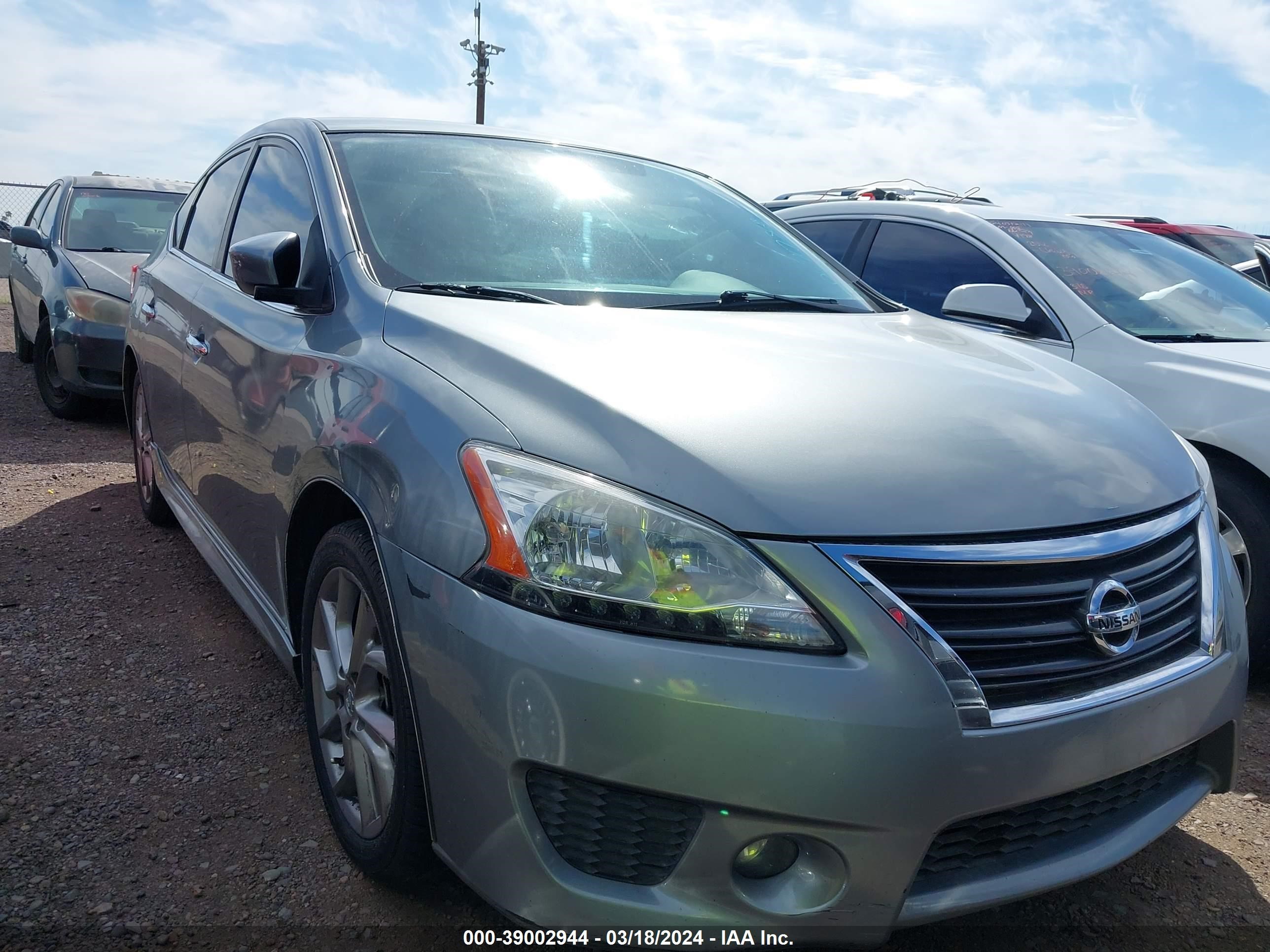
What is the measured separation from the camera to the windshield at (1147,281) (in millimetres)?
4102

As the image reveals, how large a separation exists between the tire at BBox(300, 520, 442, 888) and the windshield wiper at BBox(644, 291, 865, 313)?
91 centimetres

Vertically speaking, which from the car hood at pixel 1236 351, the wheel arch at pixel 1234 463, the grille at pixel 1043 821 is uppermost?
the car hood at pixel 1236 351

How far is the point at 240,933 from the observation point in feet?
6.59

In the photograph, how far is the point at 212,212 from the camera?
3.85m

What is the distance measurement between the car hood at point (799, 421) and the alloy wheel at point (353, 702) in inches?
20.5

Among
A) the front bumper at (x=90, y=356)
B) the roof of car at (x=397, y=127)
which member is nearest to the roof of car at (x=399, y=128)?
the roof of car at (x=397, y=127)

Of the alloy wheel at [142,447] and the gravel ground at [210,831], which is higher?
the alloy wheel at [142,447]

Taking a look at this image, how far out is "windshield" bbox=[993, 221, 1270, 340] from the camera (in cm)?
410

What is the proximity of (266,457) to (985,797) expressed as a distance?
5.82 feet

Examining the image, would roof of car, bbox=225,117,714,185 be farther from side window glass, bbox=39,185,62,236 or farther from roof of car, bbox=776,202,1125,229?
side window glass, bbox=39,185,62,236

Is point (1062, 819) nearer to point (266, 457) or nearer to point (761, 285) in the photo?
point (761, 285)

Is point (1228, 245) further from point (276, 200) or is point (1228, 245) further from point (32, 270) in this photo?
point (32, 270)

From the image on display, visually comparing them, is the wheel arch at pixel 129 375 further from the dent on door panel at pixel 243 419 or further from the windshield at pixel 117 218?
the windshield at pixel 117 218

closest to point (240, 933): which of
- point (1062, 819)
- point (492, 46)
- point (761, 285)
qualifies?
point (1062, 819)
